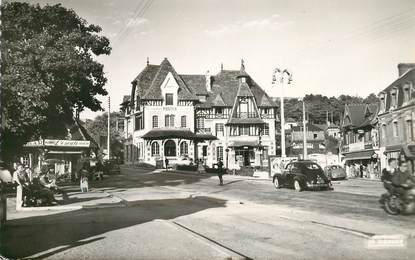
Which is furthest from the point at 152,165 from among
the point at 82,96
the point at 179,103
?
the point at 82,96

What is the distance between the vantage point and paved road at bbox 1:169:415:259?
8.17m

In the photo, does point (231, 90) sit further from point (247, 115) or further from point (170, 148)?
point (170, 148)

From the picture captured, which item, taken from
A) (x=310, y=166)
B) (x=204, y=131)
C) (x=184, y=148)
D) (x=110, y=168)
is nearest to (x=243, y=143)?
(x=204, y=131)

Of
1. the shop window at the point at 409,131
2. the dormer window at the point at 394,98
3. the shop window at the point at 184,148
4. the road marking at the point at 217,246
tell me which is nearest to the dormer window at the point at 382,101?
the dormer window at the point at 394,98

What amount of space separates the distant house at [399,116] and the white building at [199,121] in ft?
76.9

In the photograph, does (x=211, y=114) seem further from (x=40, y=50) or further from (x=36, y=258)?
(x=36, y=258)

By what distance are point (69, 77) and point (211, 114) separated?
1732 inches

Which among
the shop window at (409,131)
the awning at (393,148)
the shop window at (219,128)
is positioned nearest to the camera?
the shop window at (409,131)

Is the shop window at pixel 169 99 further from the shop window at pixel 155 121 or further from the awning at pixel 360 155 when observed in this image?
the awning at pixel 360 155

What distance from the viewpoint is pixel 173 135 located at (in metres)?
59.9

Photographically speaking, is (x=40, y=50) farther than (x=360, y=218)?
Yes

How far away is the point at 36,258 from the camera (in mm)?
8008

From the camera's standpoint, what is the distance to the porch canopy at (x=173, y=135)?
195 feet

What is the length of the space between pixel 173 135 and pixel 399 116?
31.6 m
